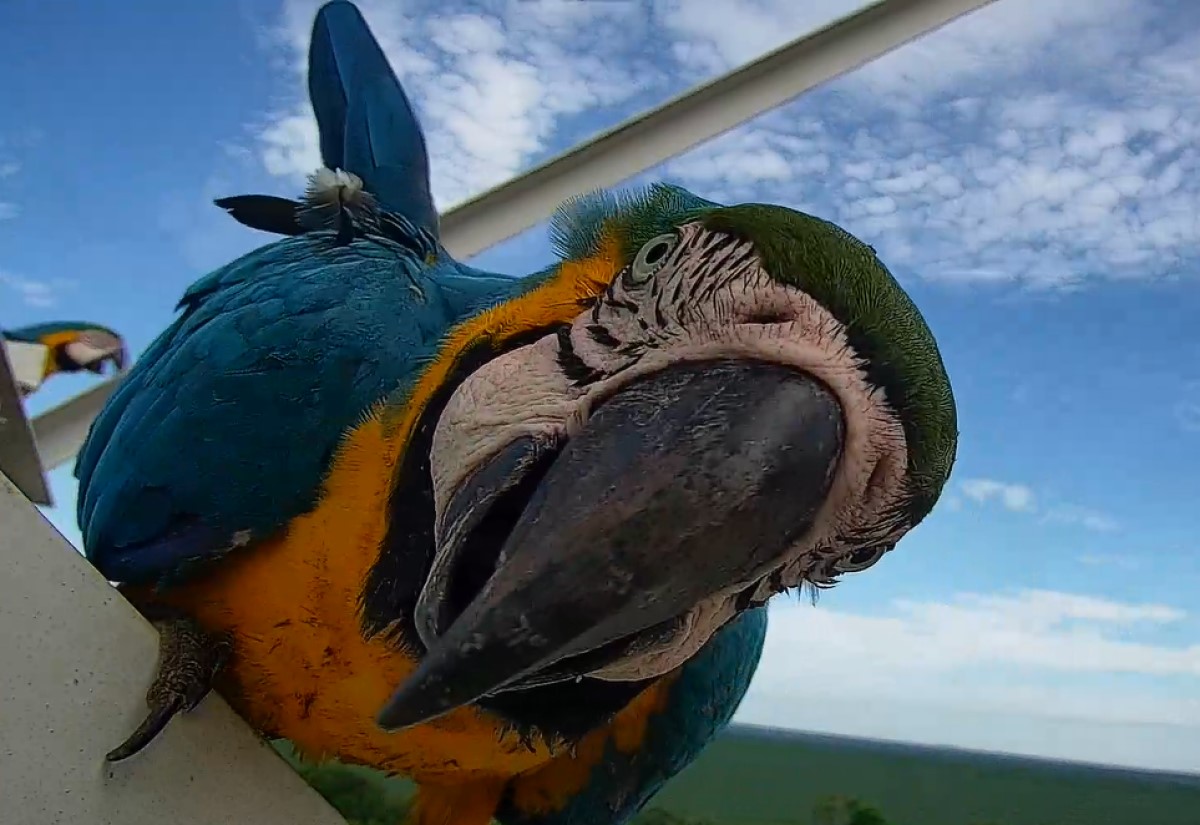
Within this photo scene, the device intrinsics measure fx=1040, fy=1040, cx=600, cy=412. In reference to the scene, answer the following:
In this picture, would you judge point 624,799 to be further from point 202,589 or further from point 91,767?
point 91,767

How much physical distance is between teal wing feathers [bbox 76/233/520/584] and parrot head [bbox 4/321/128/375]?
101cm

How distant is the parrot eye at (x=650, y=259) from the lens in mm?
747

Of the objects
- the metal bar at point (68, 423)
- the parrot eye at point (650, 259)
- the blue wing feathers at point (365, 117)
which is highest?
the blue wing feathers at point (365, 117)

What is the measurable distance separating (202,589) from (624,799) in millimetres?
589

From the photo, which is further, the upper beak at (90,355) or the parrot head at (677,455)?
the upper beak at (90,355)

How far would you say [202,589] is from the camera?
1086 mm

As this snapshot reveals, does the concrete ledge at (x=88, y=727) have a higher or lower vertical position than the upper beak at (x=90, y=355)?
lower

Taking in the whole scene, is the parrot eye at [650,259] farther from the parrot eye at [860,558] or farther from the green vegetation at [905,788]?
the green vegetation at [905,788]

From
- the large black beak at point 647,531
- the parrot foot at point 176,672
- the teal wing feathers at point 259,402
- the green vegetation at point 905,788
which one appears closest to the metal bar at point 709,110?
the teal wing feathers at point 259,402

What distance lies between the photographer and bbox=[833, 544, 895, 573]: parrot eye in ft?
2.25

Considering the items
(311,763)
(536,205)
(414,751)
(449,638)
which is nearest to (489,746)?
(414,751)

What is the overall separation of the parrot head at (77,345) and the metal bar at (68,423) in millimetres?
172

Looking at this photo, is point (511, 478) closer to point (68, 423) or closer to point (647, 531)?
point (647, 531)

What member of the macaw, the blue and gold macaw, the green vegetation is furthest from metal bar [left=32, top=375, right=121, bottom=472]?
the green vegetation
